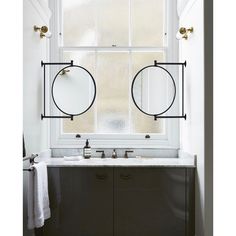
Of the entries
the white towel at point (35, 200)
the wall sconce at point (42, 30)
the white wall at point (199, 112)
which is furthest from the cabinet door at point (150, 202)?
the wall sconce at point (42, 30)

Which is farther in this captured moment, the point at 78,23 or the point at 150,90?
the point at 78,23

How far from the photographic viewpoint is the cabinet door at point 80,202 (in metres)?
2.63

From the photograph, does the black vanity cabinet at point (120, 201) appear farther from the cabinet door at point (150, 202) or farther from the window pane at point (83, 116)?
the window pane at point (83, 116)

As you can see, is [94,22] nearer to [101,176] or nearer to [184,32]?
[184,32]

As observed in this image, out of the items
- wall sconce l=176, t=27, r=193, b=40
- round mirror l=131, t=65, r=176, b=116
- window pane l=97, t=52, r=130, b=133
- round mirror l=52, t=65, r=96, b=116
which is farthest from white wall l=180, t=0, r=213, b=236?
round mirror l=52, t=65, r=96, b=116

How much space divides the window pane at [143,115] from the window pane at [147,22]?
0.11 m

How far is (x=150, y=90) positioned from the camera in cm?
314

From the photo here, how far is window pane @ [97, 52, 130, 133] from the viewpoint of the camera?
3.28 metres

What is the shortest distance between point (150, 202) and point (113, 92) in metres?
1.15

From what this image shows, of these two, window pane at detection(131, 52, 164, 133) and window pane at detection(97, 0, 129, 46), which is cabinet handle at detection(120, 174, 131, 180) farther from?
window pane at detection(97, 0, 129, 46)

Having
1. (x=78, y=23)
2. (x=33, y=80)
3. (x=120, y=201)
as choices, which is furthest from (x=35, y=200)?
(x=78, y=23)

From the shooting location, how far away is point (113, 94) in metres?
3.29

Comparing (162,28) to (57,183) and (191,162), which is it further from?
(57,183)

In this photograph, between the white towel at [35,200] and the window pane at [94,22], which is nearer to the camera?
the white towel at [35,200]
